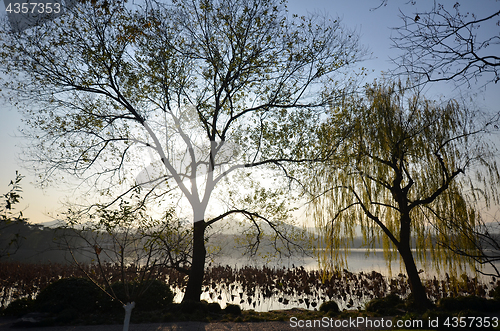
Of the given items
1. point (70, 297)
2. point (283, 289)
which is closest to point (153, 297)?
point (70, 297)

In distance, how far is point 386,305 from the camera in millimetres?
10141

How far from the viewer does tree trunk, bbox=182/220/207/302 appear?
10.1 metres

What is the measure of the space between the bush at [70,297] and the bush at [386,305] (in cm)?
856

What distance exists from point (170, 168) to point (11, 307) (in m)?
6.17

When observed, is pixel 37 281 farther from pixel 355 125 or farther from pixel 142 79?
pixel 355 125

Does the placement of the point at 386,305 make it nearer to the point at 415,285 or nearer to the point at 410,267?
the point at 415,285

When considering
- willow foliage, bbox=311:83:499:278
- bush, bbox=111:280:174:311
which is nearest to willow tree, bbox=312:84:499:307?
willow foliage, bbox=311:83:499:278

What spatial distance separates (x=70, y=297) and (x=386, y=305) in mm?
10077

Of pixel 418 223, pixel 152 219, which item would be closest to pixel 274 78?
pixel 152 219

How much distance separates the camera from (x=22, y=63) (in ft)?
31.4

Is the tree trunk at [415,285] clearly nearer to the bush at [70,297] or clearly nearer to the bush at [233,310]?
the bush at [233,310]

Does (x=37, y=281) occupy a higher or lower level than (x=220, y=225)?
lower

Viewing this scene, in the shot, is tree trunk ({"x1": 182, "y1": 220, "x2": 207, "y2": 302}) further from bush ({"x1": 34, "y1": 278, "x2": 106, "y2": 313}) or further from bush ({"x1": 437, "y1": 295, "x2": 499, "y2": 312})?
bush ({"x1": 437, "y1": 295, "x2": 499, "y2": 312})

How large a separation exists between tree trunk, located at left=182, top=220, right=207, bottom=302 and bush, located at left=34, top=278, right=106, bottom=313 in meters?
2.64
